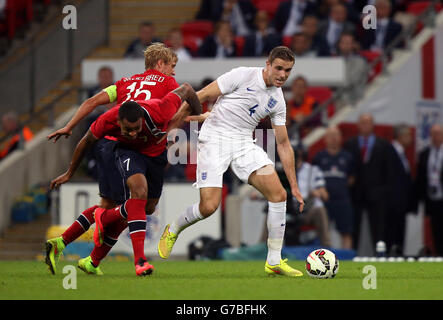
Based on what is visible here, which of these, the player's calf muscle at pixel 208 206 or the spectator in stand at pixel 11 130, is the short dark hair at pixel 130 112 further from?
the spectator in stand at pixel 11 130

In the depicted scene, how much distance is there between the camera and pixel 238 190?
1669cm

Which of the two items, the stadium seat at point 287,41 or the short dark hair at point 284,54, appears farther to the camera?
the stadium seat at point 287,41

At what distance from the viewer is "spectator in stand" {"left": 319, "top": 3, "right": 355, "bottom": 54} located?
18.3 meters

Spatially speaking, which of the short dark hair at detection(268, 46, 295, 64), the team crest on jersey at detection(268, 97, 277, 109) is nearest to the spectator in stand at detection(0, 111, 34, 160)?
the team crest on jersey at detection(268, 97, 277, 109)

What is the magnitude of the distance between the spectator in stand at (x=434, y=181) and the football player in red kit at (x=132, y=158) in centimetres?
754

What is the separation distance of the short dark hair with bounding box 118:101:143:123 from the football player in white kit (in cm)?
78

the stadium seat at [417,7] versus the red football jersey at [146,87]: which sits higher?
the stadium seat at [417,7]

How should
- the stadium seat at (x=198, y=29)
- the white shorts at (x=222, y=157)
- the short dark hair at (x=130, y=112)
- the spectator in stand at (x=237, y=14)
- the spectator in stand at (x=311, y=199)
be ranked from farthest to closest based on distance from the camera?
1. the stadium seat at (x=198, y=29)
2. the spectator in stand at (x=237, y=14)
3. the spectator in stand at (x=311, y=199)
4. the white shorts at (x=222, y=157)
5. the short dark hair at (x=130, y=112)

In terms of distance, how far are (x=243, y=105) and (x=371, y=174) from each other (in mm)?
6675

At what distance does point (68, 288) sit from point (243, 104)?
8.93ft

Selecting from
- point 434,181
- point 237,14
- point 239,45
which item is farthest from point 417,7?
point 434,181

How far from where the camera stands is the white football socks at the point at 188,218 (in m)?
10.3

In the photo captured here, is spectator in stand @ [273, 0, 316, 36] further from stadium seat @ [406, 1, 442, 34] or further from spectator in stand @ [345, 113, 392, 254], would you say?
spectator in stand @ [345, 113, 392, 254]

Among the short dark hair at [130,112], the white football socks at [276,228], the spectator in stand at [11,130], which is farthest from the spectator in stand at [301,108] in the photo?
the short dark hair at [130,112]
